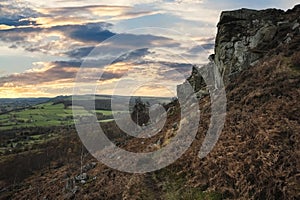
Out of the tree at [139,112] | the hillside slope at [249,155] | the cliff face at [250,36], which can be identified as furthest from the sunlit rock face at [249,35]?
the tree at [139,112]

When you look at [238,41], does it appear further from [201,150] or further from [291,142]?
[291,142]

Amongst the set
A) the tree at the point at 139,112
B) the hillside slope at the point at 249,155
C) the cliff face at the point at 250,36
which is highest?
the cliff face at the point at 250,36

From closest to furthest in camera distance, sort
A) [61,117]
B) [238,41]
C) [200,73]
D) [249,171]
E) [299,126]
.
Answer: [249,171] < [299,126] < [238,41] < [200,73] < [61,117]

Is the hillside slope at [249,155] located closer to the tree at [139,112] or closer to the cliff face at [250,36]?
the cliff face at [250,36]

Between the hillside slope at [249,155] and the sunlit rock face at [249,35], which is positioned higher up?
the sunlit rock face at [249,35]

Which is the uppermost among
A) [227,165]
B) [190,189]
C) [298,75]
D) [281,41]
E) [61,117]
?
[281,41]

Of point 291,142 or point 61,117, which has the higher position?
point 291,142

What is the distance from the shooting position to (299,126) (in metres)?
15.0

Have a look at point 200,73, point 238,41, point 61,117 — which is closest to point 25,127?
point 61,117

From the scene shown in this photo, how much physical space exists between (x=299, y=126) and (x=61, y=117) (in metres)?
190

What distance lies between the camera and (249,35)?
38.7m

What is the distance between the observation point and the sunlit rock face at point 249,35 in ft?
115

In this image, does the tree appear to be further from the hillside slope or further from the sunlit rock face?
the hillside slope

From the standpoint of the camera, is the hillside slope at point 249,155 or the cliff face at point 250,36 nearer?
the hillside slope at point 249,155
